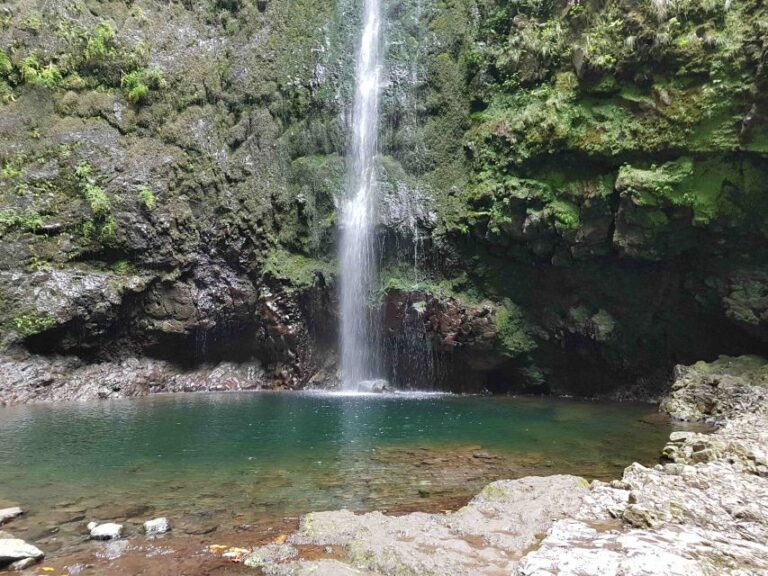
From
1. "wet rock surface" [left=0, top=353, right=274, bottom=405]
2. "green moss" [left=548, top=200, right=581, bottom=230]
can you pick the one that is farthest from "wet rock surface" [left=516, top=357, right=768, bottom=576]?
"wet rock surface" [left=0, top=353, right=274, bottom=405]

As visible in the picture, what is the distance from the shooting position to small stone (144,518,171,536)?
19.8 feet

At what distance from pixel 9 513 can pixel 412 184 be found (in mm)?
17789

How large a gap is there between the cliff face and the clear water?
14.8 feet

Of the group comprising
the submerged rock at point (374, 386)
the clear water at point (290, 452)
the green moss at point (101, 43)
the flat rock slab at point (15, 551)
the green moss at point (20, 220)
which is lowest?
the submerged rock at point (374, 386)

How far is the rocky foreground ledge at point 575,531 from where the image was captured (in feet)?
13.8

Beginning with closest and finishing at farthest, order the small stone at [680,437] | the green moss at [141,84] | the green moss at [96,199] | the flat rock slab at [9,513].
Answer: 1. the flat rock slab at [9,513]
2. the small stone at [680,437]
3. the green moss at [96,199]
4. the green moss at [141,84]

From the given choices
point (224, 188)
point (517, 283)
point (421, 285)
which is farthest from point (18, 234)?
point (517, 283)

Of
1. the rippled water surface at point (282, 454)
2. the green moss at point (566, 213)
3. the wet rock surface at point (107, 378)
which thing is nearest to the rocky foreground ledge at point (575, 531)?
the rippled water surface at point (282, 454)

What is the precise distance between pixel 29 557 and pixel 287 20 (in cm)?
2645

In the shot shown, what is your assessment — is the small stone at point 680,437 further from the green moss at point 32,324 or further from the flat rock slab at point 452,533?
the green moss at point 32,324

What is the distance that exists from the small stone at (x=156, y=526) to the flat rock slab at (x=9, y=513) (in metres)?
1.86

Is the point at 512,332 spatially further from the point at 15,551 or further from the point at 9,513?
the point at 15,551

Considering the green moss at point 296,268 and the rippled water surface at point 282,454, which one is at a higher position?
the green moss at point 296,268

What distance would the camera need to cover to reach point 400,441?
1097 cm
